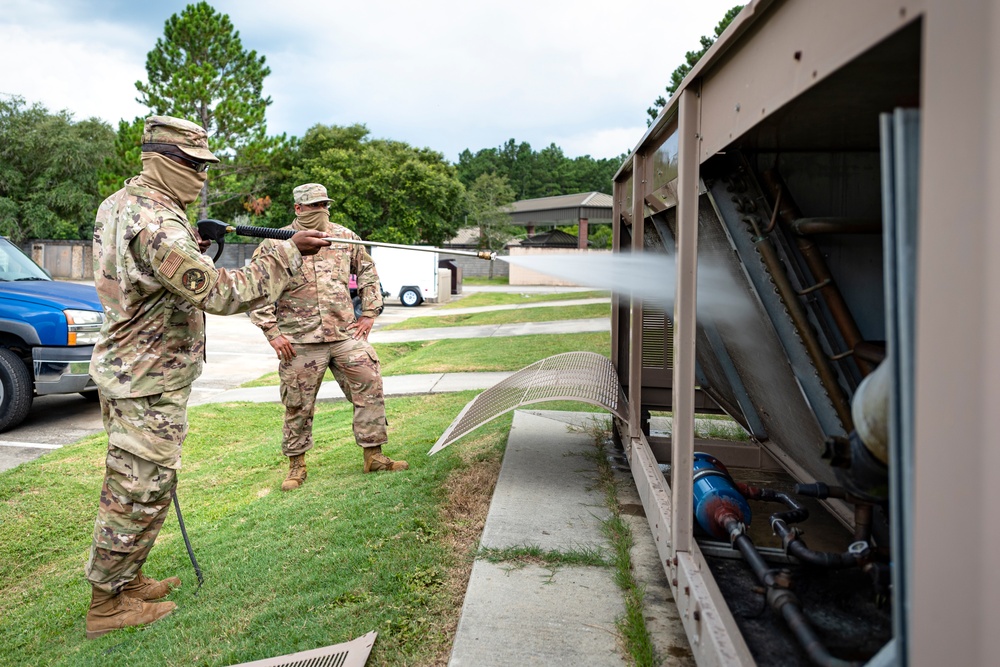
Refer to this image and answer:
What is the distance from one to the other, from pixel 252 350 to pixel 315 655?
1140 centimetres

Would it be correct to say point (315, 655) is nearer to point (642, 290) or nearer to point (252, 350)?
point (642, 290)

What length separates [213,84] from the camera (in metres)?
30.0

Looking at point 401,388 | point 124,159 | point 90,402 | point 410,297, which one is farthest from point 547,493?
point 124,159

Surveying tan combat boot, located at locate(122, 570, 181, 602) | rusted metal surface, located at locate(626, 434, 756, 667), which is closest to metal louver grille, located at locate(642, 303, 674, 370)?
rusted metal surface, located at locate(626, 434, 756, 667)

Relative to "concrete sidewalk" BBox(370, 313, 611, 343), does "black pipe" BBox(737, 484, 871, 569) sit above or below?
below

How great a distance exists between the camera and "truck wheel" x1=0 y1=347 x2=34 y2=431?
22.6 ft

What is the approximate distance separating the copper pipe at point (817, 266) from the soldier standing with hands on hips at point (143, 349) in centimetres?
237

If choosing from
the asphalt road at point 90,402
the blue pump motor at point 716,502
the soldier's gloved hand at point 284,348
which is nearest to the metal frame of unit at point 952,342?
the blue pump motor at point 716,502

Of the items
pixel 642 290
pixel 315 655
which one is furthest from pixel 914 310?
pixel 642 290

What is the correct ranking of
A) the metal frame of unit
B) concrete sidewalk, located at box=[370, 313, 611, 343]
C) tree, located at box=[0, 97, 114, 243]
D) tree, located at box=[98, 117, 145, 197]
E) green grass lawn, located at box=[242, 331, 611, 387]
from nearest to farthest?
the metal frame of unit → green grass lawn, located at box=[242, 331, 611, 387] → concrete sidewalk, located at box=[370, 313, 611, 343] → tree, located at box=[98, 117, 145, 197] → tree, located at box=[0, 97, 114, 243]

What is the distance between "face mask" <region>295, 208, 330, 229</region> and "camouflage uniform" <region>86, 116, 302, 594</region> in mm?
1694

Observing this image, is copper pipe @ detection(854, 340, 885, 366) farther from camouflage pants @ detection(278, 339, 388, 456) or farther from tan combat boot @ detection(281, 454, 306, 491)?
tan combat boot @ detection(281, 454, 306, 491)

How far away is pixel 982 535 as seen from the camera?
3.47ft

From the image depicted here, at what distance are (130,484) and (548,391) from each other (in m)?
2.22
